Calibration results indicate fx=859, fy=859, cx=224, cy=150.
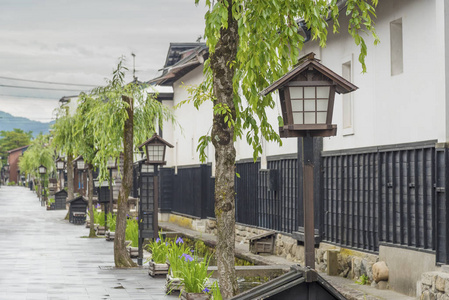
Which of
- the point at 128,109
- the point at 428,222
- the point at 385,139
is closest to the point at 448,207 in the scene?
the point at 428,222

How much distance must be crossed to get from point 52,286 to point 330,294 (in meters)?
10.7

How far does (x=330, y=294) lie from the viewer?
7.24m

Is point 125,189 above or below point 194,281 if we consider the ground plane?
above

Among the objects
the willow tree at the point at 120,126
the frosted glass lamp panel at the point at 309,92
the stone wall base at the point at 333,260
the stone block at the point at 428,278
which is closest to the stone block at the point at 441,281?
the stone block at the point at 428,278

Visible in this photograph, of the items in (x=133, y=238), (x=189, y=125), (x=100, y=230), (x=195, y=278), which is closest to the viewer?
(x=195, y=278)

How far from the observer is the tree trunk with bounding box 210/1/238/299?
10.7 meters

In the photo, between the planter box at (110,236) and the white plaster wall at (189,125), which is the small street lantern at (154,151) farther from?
the white plaster wall at (189,125)

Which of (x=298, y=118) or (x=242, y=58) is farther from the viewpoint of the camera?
(x=242, y=58)

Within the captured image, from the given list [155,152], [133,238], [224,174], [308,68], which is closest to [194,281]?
[224,174]

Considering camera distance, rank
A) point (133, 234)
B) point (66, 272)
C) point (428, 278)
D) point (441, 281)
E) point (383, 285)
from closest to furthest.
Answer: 1. point (441, 281)
2. point (428, 278)
3. point (383, 285)
4. point (66, 272)
5. point (133, 234)

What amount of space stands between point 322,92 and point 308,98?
160 mm

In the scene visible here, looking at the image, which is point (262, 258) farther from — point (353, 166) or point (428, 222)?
point (428, 222)

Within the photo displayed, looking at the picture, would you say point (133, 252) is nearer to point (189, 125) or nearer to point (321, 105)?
point (321, 105)

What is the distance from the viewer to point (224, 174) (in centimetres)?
1066
